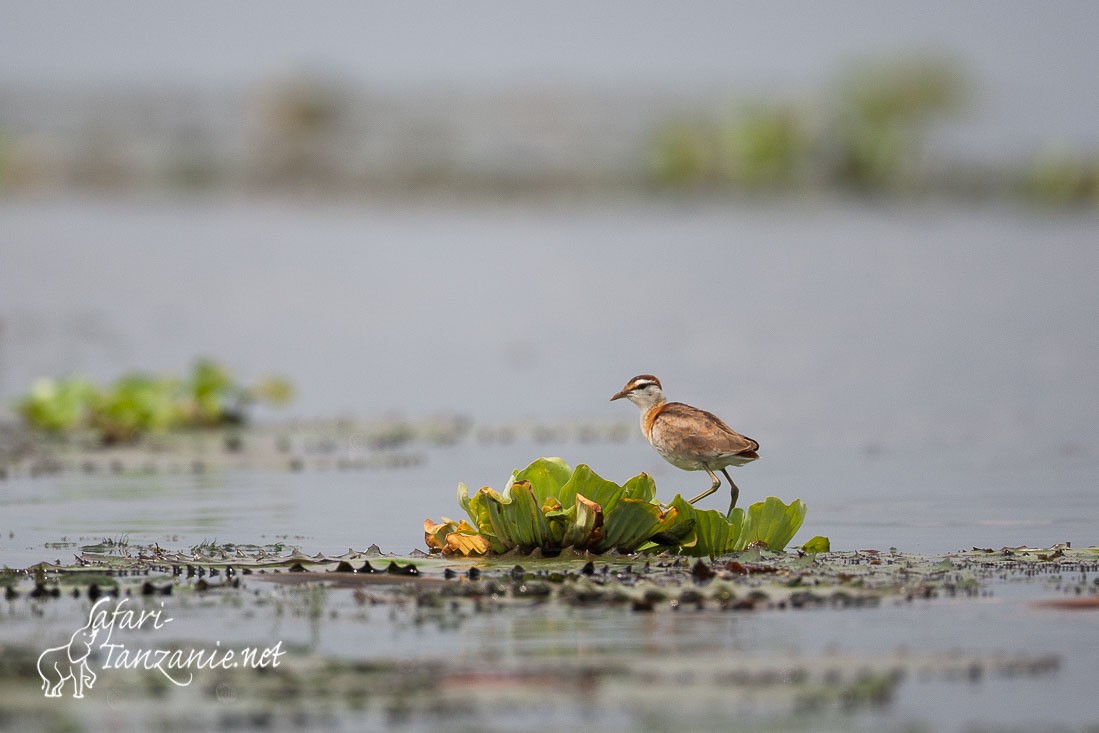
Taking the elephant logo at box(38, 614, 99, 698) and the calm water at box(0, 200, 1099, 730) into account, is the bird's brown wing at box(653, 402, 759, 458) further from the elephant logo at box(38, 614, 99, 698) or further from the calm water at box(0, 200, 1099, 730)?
the elephant logo at box(38, 614, 99, 698)

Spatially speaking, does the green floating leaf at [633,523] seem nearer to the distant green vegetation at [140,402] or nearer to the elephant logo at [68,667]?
the elephant logo at [68,667]

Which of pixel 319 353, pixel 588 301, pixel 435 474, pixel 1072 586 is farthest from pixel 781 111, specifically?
pixel 1072 586

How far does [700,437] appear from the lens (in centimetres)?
834

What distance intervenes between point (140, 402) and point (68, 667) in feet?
26.6

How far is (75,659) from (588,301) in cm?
2108

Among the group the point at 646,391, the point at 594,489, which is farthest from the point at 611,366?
the point at 594,489

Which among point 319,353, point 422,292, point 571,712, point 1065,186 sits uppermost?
point 1065,186

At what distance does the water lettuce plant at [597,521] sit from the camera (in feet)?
26.1

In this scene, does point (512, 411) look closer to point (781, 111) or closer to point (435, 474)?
point (435, 474)

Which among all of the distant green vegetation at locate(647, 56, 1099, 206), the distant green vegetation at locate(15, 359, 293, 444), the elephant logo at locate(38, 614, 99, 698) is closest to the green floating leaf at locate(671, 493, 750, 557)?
the elephant logo at locate(38, 614, 99, 698)

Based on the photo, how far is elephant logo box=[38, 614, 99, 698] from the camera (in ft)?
19.4

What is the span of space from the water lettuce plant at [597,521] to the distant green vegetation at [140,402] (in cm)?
629

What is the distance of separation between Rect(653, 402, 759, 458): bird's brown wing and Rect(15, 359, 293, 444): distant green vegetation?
6516mm

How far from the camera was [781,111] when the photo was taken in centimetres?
5016
